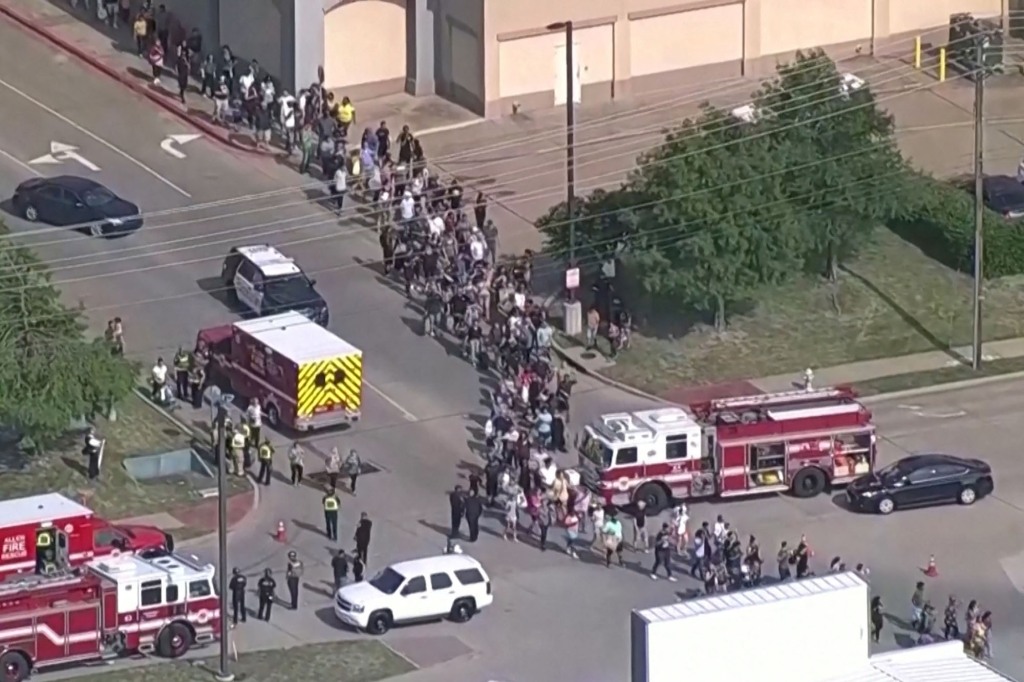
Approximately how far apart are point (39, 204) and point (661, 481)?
1911cm

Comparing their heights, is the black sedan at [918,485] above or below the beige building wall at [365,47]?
below

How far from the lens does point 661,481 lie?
213ft

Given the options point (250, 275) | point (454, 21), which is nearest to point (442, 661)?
point (250, 275)

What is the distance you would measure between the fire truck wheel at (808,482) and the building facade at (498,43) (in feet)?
70.5

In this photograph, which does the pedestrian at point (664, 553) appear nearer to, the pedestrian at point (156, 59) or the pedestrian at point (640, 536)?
the pedestrian at point (640, 536)

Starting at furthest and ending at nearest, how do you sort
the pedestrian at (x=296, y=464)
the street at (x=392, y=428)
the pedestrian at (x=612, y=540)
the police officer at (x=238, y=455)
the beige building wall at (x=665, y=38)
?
1. the beige building wall at (x=665, y=38)
2. the police officer at (x=238, y=455)
3. the pedestrian at (x=296, y=464)
4. the pedestrian at (x=612, y=540)
5. the street at (x=392, y=428)

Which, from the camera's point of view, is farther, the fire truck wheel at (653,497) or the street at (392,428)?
the fire truck wheel at (653,497)

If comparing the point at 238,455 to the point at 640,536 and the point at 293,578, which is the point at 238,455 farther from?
the point at 640,536

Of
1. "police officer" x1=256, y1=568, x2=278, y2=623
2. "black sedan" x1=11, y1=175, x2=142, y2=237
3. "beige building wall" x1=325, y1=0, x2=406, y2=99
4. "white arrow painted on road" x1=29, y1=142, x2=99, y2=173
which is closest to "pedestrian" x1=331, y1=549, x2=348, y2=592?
"police officer" x1=256, y1=568, x2=278, y2=623

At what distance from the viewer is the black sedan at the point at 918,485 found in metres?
65.1

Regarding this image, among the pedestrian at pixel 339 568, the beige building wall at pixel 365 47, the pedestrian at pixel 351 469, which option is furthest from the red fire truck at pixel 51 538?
the beige building wall at pixel 365 47

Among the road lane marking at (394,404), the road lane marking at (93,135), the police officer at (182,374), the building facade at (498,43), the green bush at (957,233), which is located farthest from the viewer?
the building facade at (498,43)

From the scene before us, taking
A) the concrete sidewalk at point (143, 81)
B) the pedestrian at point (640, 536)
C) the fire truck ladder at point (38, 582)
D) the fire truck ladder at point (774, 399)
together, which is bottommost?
the pedestrian at point (640, 536)

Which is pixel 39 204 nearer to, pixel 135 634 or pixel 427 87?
pixel 427 87
